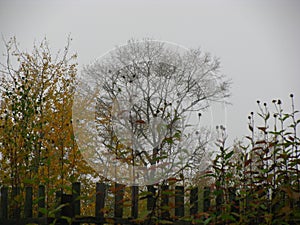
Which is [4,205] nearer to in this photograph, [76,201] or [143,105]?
[76,201]

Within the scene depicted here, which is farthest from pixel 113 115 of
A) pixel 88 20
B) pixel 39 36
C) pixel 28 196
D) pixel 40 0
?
pixel 40 0

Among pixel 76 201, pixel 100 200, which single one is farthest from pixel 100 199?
pixel 76 201

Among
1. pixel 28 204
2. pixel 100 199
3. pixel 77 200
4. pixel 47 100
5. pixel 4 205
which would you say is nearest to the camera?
pixel 77 200

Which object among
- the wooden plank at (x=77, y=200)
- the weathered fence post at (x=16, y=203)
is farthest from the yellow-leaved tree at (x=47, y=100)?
the wooden plank at (x=77, y=200)

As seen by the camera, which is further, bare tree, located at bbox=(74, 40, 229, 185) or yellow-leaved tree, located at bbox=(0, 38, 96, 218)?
yellow-leaved tree, located at bbox=(0, 38, 96, 218)

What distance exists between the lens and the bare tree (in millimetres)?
2852

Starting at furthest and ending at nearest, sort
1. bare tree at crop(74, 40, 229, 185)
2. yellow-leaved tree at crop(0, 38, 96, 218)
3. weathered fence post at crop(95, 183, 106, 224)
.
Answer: yellow-leaved tree at crop(0, 38, 96, 218), bare tree at crop(74, 40, 229, 185), weathered fence post at crop(95, 183, 106, 224)

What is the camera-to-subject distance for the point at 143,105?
315cm

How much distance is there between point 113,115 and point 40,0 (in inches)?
262

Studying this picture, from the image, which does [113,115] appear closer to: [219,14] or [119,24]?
[119,24]

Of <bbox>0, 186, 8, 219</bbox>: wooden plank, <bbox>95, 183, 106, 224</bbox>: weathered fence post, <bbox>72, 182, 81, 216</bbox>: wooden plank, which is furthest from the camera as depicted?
<bbox>0, 186, 8, 219</bbox>: wooden plank

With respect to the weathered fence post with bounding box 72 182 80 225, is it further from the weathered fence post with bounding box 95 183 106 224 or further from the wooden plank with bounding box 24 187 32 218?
the wooden plank with bounding box 24 187 32 218

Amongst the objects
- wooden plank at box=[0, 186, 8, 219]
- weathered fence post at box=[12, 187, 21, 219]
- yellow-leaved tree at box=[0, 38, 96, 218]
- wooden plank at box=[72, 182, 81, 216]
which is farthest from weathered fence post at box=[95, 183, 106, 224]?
yellow-leaved tree at box=[0, 38, 96, 218]

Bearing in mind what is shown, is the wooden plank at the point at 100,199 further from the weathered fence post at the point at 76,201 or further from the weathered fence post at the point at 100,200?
the weathered fence post at the point at 76,201
